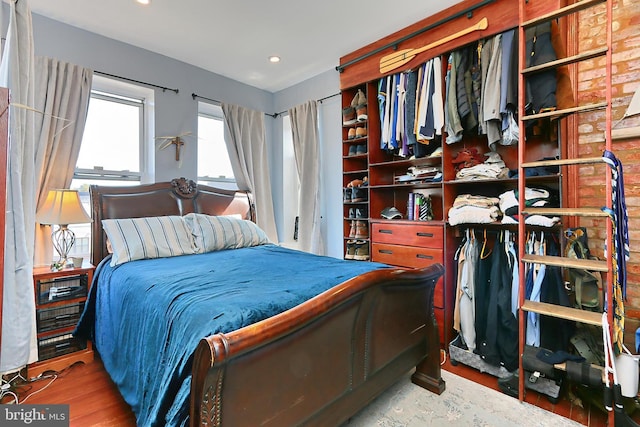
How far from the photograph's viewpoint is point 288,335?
1.07m

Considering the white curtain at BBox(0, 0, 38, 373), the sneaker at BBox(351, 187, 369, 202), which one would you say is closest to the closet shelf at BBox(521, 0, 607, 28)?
the sneaker at BBox(351, 187, 369, 202)

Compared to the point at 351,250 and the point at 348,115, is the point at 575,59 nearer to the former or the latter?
the point at 348,115

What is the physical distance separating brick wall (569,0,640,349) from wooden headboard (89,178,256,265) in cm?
305

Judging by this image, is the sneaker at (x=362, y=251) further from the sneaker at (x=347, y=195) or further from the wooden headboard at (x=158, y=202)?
the wooden headboard at (x=158, y=202)

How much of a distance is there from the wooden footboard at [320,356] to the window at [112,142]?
264 centimetres

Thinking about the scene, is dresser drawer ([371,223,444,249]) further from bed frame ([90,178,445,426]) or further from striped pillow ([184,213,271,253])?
striped pillow ([184,213,271,253])

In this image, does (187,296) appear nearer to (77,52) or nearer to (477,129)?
(477,129)

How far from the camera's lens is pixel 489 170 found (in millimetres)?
2260

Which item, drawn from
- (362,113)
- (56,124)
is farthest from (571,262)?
(56,124)

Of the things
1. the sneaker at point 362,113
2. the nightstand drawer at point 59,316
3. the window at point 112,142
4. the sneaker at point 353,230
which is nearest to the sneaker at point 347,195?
the sneaker at point 353,230

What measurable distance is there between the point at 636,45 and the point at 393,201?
199cm

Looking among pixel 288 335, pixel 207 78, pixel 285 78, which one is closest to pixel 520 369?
pixel 288 335

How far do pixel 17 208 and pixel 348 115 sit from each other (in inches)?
105

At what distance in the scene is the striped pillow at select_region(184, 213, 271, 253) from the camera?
2.68 metres
